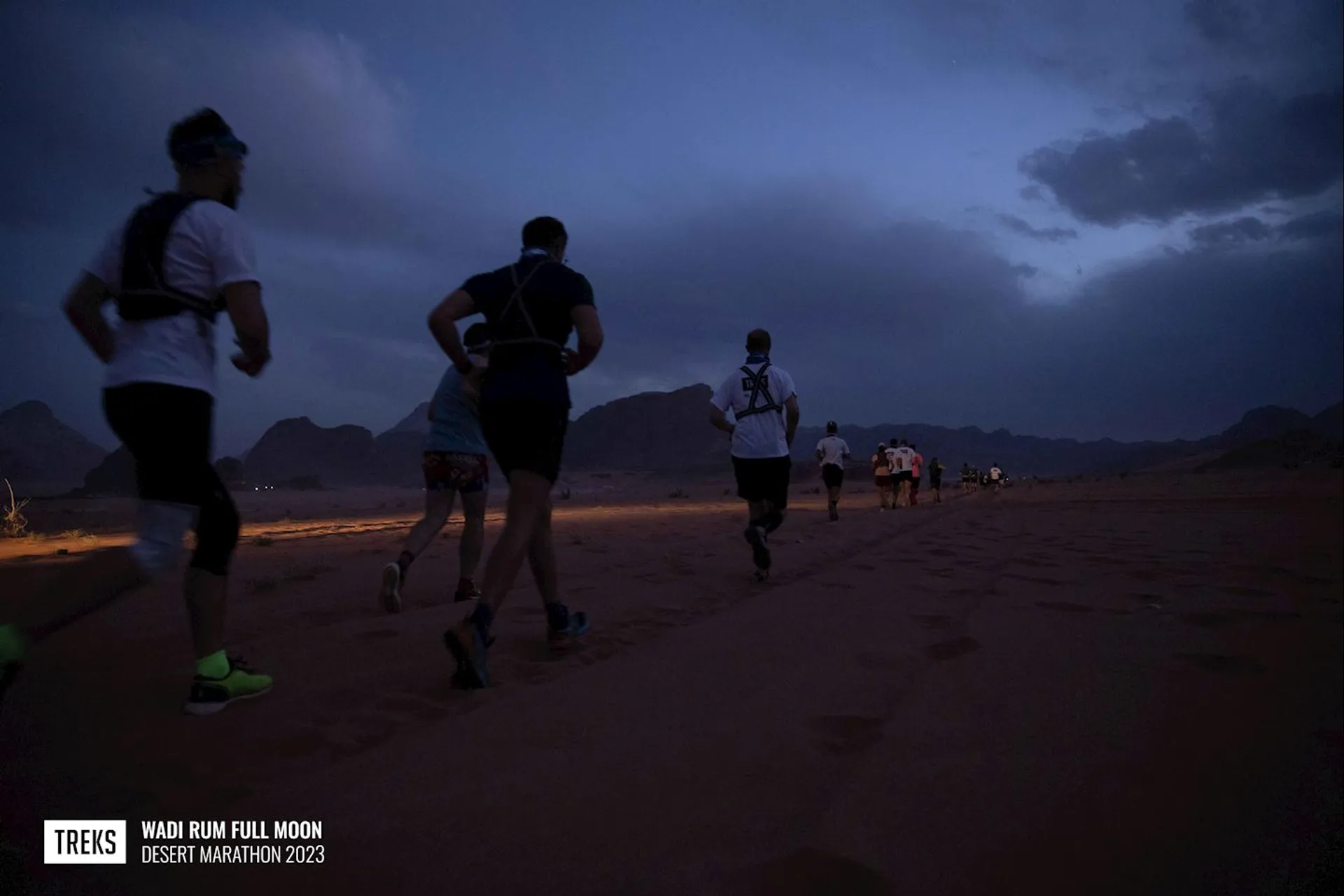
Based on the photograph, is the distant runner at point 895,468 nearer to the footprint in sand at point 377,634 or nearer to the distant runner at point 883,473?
the distant runner at point 883,473

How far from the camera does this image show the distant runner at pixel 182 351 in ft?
7.86

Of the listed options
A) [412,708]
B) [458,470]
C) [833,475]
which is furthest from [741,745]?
[833,475]

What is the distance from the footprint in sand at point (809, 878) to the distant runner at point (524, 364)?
174 centimetres

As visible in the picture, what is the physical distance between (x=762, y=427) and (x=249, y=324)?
4.09 m

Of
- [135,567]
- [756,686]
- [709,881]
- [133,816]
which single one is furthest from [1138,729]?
[135,567]

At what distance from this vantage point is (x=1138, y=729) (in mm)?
2262

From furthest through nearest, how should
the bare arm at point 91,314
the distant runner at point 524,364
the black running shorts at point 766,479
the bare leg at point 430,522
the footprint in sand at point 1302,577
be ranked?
1. the black running shorts at point 766,479
2. the footprint in sand at point 1302,577
3. the bare leg at point 430,522
4. the distant runner at point 524,364
5. the bare arm at point 91,314

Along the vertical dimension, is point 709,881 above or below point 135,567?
below

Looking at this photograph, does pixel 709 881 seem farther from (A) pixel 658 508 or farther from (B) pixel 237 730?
(A) pixel 658 508

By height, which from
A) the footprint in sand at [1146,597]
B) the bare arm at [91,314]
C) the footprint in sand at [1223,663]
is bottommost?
the footprint in sand at [1223,663]

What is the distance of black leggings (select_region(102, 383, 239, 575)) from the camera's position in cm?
239

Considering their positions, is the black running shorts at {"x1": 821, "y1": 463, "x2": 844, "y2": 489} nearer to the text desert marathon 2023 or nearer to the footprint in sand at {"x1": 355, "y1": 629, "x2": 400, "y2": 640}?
the footprint in sand at {"x1": 355, "y1": 629, "x2": 400, "y2": 640}

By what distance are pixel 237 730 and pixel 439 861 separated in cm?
123

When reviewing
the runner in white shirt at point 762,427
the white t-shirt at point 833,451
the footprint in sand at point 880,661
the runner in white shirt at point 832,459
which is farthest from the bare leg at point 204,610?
the white t-shirt at point 833,451
